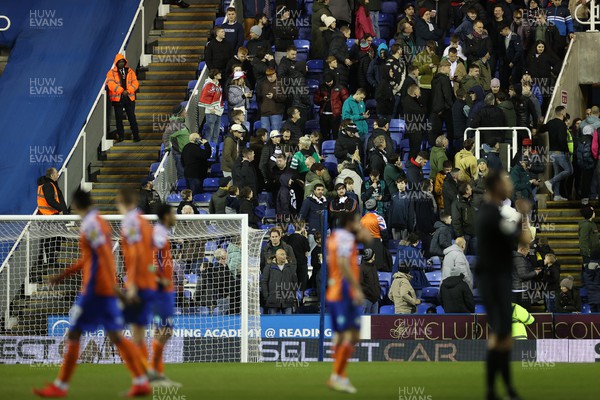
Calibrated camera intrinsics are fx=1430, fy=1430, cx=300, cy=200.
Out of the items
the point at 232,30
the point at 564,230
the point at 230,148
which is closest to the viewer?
the point at 564,230

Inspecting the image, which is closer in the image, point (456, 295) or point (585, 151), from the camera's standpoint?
point (456, 295)

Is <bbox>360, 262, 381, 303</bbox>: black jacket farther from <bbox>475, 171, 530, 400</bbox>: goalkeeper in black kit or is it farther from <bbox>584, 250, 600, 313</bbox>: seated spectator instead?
<bbox>475, 171, 530, 400</bbox>: goalkeeper in black kit

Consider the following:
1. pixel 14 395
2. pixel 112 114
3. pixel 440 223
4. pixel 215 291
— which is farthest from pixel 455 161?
pixel 14 395

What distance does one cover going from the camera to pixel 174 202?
28.6m

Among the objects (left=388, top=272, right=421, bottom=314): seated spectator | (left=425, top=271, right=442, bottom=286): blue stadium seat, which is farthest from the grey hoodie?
(left=425, top=271, right=442, bottom=286): blue stadium seat

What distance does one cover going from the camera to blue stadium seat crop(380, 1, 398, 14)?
32656 millimetres

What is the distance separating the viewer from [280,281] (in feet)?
82.9

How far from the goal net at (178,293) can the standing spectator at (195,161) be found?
309 centimetres

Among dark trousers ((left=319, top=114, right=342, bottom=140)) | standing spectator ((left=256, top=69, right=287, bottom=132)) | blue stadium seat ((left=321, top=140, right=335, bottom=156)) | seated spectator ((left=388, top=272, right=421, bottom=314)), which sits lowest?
seated spectator ((left=388, top=272, right=421, bottom=314))

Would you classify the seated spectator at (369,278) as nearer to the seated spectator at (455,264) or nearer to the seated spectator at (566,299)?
the seated spectator at (455,264)

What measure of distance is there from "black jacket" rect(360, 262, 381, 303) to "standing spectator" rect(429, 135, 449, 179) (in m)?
3.45

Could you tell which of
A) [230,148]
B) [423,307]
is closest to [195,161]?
[230,148]

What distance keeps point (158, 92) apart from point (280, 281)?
9066 millimetres

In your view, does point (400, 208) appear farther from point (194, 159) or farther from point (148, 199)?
point (148, 199)
